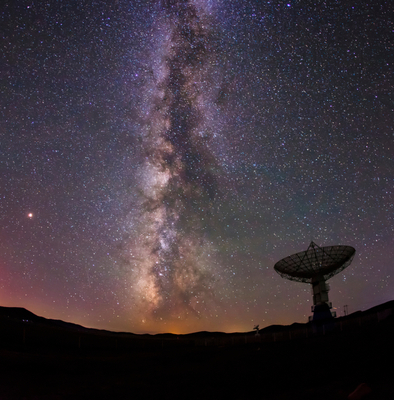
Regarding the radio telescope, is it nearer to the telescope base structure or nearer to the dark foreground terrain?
the telescope base structure

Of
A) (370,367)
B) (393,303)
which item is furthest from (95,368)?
(393,303)

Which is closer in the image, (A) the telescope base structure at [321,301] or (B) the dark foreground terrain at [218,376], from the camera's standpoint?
(B) the dark foreground terrain at [218,376]

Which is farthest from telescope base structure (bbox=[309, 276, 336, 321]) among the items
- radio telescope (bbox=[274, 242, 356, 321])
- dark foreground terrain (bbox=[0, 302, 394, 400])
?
dark foreground terrain (bbox=[0, 302, 394, 400])

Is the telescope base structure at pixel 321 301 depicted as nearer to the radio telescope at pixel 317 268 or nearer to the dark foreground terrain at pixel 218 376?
the radio telescope at pixel 317 268

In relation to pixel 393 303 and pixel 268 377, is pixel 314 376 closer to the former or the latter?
pixel 268 377

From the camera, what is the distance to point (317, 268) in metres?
34.8

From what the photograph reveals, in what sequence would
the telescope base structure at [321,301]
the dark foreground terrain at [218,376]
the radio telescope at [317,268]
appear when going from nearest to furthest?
1. the dark foreground terrain at [218,376]
2. the radio telescope at [317,268]
3. the telescope base structure at [321,301]

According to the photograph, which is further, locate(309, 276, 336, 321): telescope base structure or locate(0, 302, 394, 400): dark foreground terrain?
locate(309, 276, 336, 321): telescope base structure

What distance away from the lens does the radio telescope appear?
33344 millimetres

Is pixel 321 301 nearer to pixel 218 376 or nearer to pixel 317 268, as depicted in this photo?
pixel 317 268

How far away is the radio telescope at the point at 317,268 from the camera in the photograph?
1313 inches

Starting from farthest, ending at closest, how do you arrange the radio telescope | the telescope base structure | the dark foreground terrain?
the telescope base structure
the radio telescope
the dark foreground terrain

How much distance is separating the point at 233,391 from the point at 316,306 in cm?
2736

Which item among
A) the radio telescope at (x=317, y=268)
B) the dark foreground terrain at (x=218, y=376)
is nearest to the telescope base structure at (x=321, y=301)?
the radio telescope at (x=317, y=268)
